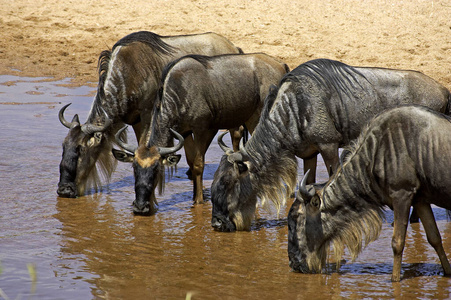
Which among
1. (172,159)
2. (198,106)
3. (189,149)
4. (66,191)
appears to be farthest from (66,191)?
(198,106)

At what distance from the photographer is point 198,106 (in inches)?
351

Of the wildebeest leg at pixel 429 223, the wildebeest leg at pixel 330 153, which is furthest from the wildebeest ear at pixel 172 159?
the wildebeest leg at pixel 429 223

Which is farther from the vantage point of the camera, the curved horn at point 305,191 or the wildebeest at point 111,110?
the wildebeest at point 111,110

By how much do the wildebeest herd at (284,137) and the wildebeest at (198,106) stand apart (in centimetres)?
2

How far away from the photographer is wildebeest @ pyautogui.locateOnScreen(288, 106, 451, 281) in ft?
19.1

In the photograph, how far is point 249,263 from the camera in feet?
21.8

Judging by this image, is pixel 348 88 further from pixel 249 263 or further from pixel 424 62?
pixel 424 62

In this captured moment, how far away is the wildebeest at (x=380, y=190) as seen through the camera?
19.1 feet

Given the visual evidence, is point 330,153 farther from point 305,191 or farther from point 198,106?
point 198,106

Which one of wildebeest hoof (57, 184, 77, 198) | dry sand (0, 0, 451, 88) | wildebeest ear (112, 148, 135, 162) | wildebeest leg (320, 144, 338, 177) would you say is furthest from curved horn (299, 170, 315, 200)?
dry sand (0, 0, 451, 88)

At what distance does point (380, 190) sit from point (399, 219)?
0.31m

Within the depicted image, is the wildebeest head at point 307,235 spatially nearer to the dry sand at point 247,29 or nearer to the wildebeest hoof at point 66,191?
the wildebeest hoof at point 66,191

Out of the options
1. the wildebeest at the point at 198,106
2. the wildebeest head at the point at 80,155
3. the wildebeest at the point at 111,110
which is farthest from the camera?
the wildebeest at the point at 111,110

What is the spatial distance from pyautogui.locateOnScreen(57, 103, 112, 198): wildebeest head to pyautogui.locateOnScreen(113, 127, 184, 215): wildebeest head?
2.81 feet
